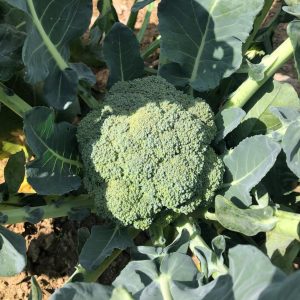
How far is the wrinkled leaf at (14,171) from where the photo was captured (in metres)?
1.55

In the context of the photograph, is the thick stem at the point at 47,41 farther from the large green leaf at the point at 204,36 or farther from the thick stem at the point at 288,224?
the thick stem at the point at 288,224

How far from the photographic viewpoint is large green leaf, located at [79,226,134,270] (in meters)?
1.39

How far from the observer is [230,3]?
5.13 ft

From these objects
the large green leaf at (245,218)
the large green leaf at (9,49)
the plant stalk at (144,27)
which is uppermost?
the large green leaf at (9,49)

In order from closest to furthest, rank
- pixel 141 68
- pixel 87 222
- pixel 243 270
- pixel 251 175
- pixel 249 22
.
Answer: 1. pixel 243 270
2. pixel 251 175
3. pixel 249 22
4. pixel 141 68
5. pixel 87 222

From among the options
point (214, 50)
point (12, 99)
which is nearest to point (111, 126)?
point (12, 99)

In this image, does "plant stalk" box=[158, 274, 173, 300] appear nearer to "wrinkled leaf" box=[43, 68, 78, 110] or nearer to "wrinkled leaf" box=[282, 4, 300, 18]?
"wrinkled leaf" box=[43, 68, 78, 110]

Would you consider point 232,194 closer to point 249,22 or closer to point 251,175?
point 251,175

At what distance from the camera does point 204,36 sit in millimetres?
1628

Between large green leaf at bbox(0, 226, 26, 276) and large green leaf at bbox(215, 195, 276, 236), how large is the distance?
522 millimetres

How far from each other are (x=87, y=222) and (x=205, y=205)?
479 millimetres

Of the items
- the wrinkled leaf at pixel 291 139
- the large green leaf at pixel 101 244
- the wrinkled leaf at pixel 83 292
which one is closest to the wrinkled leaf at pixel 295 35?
the wrinkled leaf at pixel 291 139

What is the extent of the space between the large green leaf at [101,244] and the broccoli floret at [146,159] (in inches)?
1.7

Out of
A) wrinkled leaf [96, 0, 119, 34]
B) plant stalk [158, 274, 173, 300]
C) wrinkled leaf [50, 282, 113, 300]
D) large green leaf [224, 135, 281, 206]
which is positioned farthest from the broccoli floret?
wrinkled leaf [96, 0, 119, 34]
